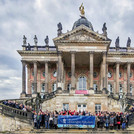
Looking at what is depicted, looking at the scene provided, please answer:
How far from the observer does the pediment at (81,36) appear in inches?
1478

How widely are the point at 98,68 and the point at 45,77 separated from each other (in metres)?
12.1

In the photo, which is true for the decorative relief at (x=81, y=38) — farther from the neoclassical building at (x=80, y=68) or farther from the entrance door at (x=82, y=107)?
the entrance door at (x=82, y=107)

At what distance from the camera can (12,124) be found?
2412 centimetres

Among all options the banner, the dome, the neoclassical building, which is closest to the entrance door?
the neoclassical building

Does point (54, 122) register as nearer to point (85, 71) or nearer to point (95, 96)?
point (95, 96)

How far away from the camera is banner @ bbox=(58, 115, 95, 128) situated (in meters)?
21.5

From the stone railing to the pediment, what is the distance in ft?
54.7

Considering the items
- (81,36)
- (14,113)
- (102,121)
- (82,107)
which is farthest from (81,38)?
(102,121)

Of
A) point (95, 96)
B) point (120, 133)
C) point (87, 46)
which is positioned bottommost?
point (120, 133)

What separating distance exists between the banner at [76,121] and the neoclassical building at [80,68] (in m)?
11.7

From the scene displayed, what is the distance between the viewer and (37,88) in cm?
4706

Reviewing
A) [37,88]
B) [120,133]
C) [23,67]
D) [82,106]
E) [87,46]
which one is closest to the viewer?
[120,133]

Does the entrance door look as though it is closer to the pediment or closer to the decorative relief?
the pediment

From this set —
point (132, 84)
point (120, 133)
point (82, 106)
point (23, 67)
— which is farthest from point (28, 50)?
point (120, 133)
